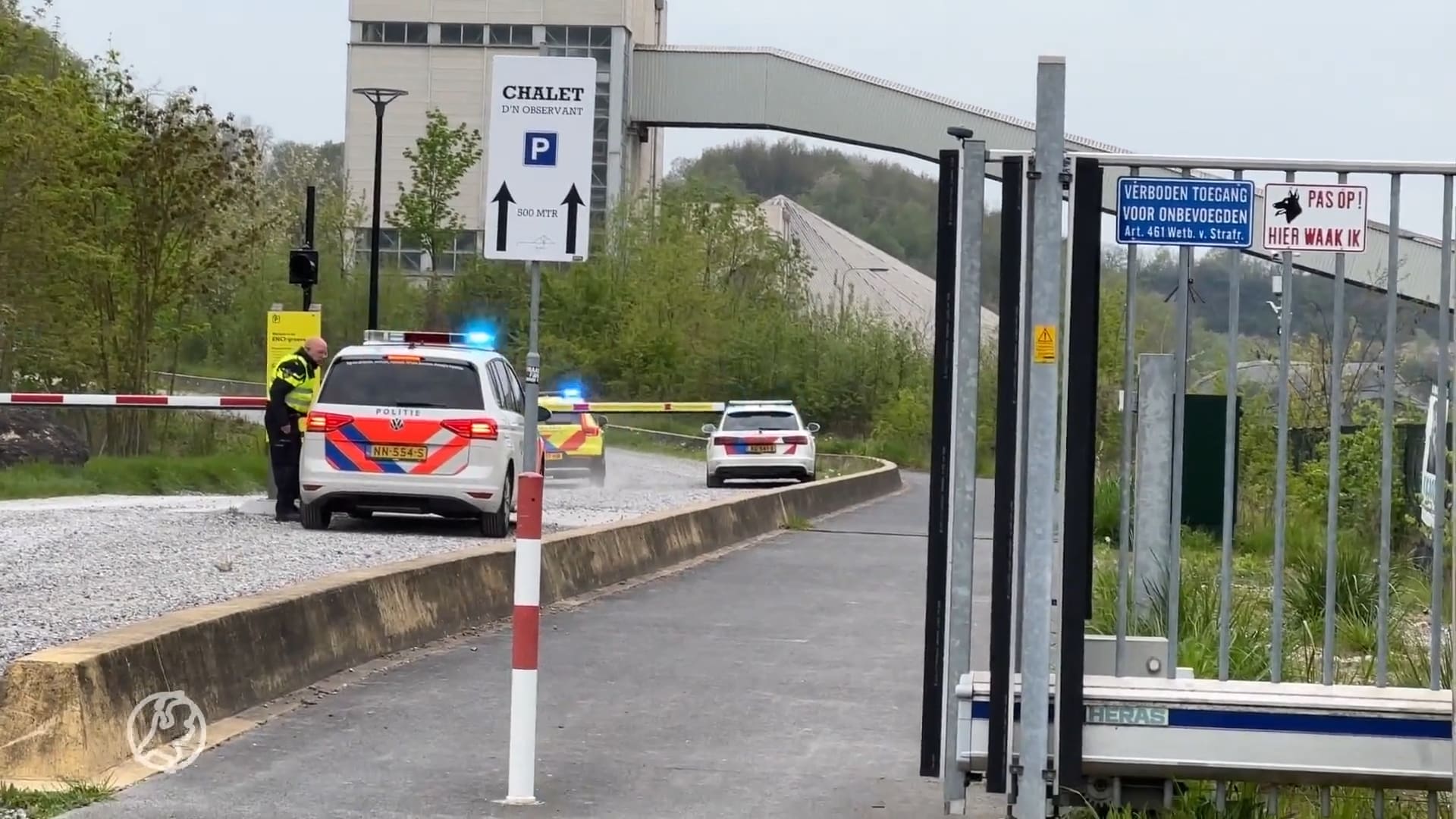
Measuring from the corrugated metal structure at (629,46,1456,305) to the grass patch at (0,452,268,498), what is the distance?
114 feet

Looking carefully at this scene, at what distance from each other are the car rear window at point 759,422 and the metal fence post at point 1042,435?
30665 millimetres

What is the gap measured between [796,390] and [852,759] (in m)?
61.0

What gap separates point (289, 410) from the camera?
1923 centimetres

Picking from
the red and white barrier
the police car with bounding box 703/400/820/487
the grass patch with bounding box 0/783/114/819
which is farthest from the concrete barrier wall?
the grass patch with bounding box 0/783/114/819

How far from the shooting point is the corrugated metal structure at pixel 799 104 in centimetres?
6312

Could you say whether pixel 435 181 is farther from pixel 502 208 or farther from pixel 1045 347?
pixel 1045 347

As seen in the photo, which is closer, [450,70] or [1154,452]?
[1154,452]

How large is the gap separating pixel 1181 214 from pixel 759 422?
102ft

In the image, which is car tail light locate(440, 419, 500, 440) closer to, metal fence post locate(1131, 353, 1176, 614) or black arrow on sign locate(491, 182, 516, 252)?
black arrow on sign locate(491, 182, 516, 252)

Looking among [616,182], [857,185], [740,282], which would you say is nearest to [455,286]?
[616,182]

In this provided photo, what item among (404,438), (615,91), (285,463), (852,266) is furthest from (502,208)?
(852,266)

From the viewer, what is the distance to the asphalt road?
7.31 metres

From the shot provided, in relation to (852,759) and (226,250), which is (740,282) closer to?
(226,250)

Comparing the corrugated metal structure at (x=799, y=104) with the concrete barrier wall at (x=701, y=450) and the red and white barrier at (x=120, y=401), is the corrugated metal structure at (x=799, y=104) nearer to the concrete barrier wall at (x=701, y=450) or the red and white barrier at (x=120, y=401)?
the concrete barrier wall at (x=701, y=450)
